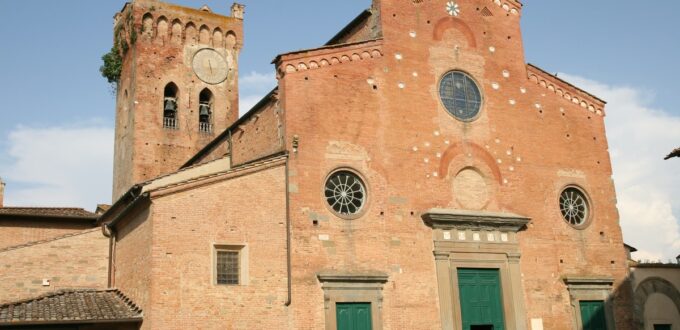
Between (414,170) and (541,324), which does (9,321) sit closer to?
(414,170)

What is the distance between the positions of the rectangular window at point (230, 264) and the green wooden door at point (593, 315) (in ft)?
30.2

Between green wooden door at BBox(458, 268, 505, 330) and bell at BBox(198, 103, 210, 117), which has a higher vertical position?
bell at BBox(198, 103, 210, 117)

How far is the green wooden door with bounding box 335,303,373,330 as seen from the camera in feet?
50.1

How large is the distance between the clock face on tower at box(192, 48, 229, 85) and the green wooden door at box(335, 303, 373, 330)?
1766 cm

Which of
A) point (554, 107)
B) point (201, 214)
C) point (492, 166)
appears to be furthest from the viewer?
point (554, 107)

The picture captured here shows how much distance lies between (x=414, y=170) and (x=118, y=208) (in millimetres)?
8069

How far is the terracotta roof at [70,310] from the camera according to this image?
13539 millimetres

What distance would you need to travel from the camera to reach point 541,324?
1764 cm

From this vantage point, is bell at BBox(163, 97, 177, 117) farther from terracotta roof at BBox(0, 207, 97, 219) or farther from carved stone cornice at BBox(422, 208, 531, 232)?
carved stone cornice at BBox(422, 208, 531, 232)

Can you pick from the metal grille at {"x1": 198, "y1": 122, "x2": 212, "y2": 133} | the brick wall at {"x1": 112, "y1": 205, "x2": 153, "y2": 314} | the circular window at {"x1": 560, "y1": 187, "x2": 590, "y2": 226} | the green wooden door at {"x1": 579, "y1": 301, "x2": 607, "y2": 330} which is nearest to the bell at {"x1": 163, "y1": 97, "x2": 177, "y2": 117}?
the metal grille at {"x1": 198, "y1": 122, "x2": 212, "y2": 133}

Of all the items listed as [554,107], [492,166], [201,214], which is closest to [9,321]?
[201,214]

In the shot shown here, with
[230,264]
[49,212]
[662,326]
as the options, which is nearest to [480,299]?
[662,326]

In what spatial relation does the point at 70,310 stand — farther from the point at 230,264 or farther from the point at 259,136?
the point at 259,136

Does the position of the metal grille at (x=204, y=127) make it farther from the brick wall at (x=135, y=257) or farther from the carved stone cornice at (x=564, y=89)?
the carved stone cornice at (x=564, y=89)
